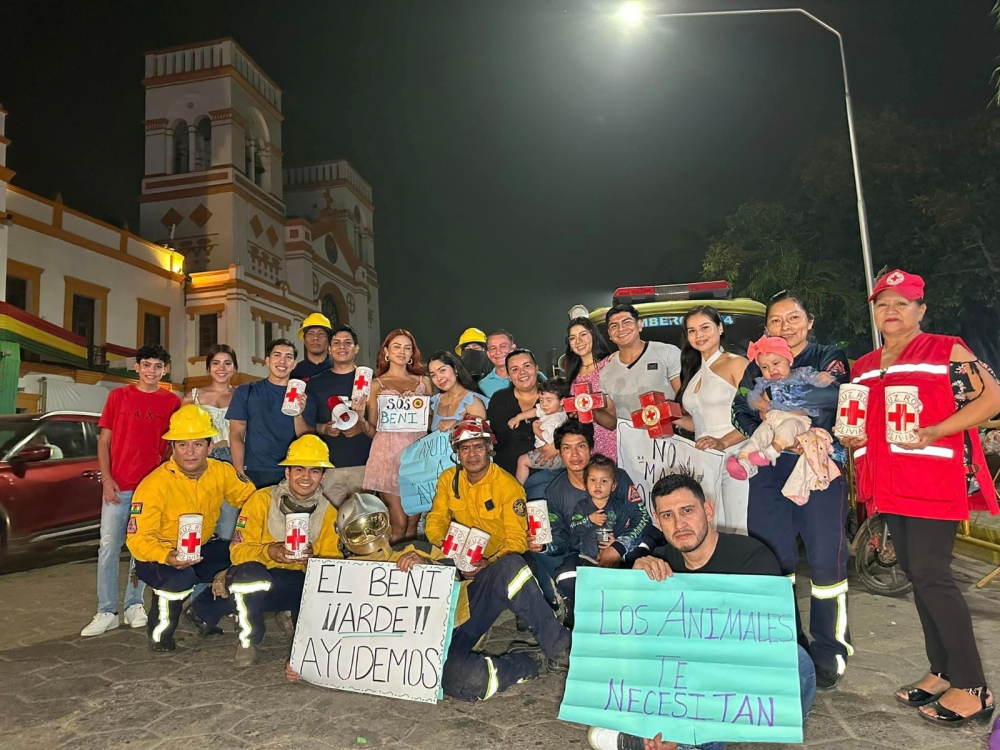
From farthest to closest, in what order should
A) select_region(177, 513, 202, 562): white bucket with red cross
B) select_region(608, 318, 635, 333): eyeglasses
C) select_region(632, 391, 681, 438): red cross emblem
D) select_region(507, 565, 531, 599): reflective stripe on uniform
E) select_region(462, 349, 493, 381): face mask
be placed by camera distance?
select_region(462, 349, 493, 381): face mask < select_region(608, 318, 635, 333): eyeglasses < select_region(177, 513, 202, 562): white bucket with red cross < select_region(632, 391, 681, 438): red cross emblem < select_region(507, 565, 531, 599): reflective stripe on uniform

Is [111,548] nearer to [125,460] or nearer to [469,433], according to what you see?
[125,460]

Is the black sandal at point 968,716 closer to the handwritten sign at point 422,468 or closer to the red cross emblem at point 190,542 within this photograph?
the handwritten sign at point 422,468

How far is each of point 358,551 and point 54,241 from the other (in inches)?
876

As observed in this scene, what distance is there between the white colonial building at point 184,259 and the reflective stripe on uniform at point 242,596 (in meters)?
15.7

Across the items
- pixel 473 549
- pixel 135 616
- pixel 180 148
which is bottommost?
pixel 135 616

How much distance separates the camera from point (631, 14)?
36.9ft

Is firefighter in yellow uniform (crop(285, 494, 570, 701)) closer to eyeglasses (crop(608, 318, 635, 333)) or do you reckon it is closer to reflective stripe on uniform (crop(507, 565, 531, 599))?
reflective stripe on uniform (crop(507, 565, 531, 599))

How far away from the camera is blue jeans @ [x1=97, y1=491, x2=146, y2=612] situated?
529cm

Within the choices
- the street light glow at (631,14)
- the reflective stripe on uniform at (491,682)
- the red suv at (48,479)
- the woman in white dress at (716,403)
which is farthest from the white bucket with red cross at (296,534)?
the street light glow at (631,14)

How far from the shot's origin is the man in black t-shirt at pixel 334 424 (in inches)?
216

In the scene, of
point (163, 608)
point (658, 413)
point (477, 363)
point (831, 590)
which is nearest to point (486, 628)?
point (658, 413)

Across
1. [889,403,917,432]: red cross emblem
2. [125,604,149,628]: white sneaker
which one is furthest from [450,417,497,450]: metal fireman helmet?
[125,604,149,628]: white sneaker

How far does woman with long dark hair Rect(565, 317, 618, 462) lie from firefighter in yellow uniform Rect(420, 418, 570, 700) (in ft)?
3.25

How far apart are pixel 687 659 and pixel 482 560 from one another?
1.57 metres
